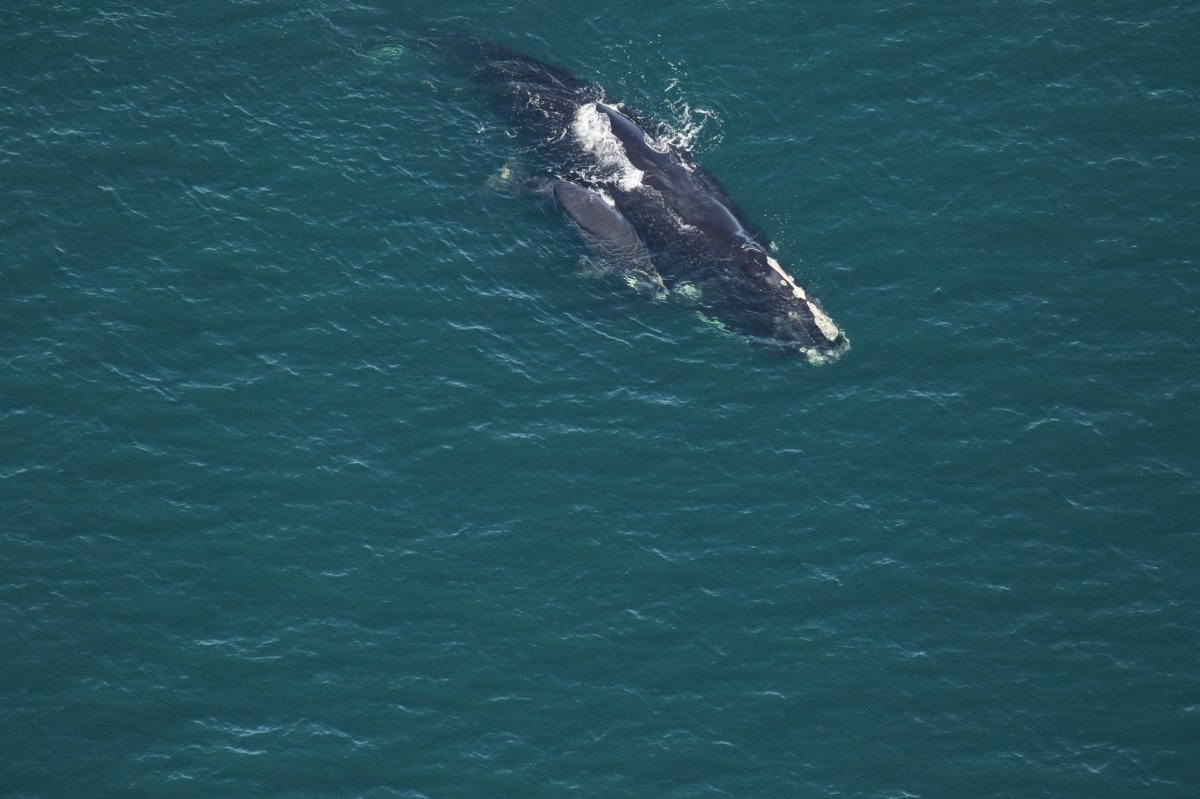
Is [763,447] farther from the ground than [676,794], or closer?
farther from the ground

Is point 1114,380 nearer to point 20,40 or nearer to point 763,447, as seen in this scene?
point 763,447

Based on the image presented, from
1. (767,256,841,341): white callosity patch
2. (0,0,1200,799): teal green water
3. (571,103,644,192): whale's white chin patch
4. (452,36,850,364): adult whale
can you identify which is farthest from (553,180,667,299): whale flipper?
(767,256,841,341): white callosity patch

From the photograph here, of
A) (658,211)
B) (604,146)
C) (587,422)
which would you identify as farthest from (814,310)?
(604,146)

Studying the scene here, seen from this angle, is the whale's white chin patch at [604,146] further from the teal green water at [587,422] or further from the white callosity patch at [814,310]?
the white callosity patch at [814,310]

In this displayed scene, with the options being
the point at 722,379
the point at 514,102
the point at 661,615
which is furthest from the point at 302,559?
the point at 514,102

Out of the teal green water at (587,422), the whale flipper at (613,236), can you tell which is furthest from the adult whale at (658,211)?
the teal green water at (587,422)

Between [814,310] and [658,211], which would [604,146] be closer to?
[658,211]

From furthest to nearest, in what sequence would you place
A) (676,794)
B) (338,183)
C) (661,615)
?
(338,183) < (661,615) < (676,794)
